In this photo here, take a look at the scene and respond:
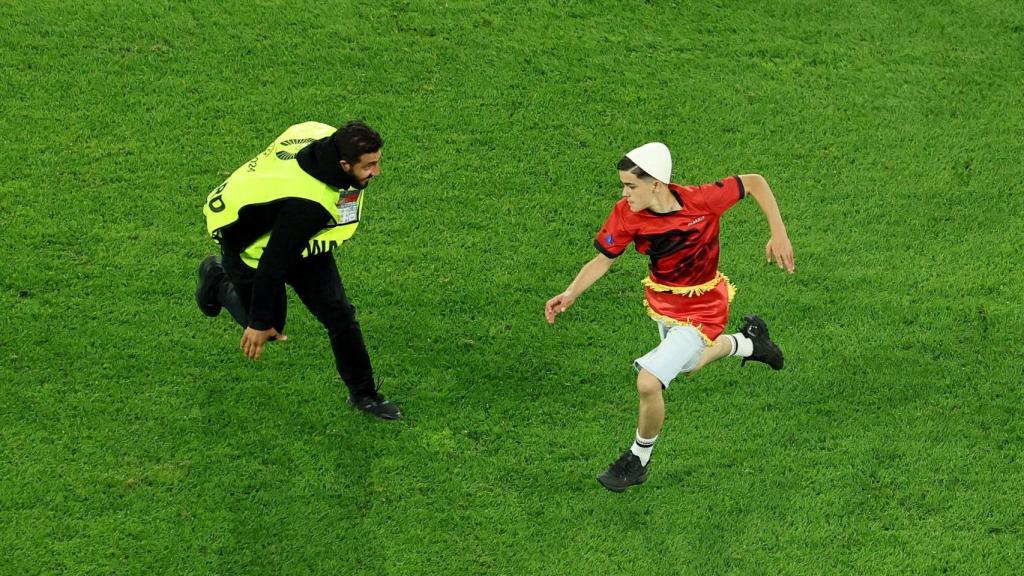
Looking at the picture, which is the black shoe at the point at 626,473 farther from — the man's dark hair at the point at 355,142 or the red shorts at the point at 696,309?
the man's dark hair at the point at 355,142

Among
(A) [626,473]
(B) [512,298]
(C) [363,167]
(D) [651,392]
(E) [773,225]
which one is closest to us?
(C) [363,167]

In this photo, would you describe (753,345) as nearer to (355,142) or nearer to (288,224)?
(355,142)

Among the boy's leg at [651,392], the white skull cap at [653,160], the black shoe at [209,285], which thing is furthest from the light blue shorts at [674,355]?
the black shoe at [209,285]

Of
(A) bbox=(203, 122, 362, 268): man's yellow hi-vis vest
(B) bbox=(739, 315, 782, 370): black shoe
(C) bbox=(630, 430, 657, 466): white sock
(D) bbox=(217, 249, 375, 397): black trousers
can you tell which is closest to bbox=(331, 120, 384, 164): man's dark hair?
(A) bbox=(203, 122, 362, 268): man's yellow hi-vis vest

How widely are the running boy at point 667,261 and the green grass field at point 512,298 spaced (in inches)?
23.9

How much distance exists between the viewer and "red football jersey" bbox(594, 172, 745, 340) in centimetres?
587

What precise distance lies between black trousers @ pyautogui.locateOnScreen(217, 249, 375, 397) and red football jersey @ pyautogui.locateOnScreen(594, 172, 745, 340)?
4.56ft

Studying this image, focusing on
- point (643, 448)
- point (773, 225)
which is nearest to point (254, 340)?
point (643, 448)

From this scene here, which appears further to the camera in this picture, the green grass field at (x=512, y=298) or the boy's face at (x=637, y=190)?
the green grass field at (x=512, y=298)

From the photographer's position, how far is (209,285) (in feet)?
21.2

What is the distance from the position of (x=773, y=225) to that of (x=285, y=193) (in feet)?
8.20

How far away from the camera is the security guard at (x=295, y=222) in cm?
Answer: 542

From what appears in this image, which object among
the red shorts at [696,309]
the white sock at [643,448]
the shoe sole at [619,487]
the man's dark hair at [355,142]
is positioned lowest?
the shoe sole at [619,487]

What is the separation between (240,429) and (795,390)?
126 inches
